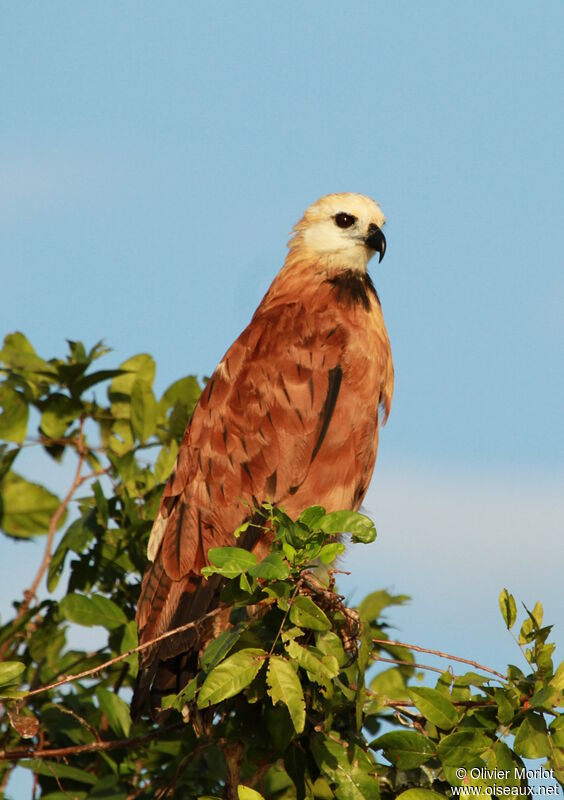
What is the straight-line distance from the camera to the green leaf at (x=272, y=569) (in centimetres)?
261

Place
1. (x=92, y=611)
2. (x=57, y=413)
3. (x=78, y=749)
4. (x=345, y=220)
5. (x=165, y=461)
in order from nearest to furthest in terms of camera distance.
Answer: (x=78, y=749) → (x=92, y=611) → (x=165, y=461) → (x=57, y=413) → (x=345, y=220)

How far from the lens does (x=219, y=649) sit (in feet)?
8.68

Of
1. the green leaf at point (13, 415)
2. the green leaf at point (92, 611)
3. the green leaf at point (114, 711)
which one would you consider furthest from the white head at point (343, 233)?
the green leaf at point (114, 711)

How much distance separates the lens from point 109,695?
4043 millimetres

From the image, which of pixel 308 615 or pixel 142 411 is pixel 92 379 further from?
pixel 308 615

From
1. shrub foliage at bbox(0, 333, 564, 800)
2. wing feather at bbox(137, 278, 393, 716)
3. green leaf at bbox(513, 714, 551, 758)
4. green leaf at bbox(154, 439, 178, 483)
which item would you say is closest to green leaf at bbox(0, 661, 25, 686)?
shrub foliage at bbox(0, 333, 564, 800)

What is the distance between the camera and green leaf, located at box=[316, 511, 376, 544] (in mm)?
2699

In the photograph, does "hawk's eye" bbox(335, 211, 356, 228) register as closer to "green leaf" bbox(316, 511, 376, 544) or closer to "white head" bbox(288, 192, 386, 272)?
"white head" bbox(288, 192, 386, 272)

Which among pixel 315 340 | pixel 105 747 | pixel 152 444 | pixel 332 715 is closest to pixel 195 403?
pixel 152 444

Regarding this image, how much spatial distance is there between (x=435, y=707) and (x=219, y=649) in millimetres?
692

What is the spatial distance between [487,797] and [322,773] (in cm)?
53

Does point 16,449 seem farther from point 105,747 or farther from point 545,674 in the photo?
point 545,674

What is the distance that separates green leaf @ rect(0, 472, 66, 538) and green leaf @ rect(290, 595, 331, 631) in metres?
2.36

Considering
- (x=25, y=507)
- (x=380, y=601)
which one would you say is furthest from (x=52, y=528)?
(x=380, y=601)
